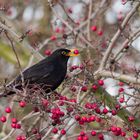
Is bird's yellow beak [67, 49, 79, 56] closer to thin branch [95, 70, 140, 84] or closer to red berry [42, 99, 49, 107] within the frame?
thin branch [95, 70, 140, 84]

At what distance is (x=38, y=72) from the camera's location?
4.95m

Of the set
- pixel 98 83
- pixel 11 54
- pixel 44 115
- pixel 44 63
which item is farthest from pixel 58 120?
pixel 11 54

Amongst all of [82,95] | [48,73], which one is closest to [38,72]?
A: [48,73]

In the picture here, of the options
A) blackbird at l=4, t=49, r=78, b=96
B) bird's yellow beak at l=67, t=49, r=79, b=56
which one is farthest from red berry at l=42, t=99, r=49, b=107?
bird's yellow beak at l=67, t=49, r=79, b=56

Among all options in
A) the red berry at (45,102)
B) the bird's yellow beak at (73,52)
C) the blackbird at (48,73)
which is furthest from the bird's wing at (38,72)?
the red berry at (45,102)

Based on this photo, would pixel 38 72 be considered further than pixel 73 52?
No

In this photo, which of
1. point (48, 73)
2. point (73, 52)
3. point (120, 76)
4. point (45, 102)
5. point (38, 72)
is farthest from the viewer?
point (73, 52)

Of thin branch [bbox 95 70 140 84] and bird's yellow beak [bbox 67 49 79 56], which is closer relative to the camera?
thin branch [bbox 95 70 140 84]

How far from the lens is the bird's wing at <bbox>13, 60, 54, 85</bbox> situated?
4.82m

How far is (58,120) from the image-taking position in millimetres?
3830

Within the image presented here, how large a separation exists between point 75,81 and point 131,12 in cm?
99

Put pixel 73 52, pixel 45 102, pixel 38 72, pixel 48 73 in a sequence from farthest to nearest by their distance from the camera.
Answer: pixel 73 52 < pixel 48 73 < pixel 38 72 < pixel 45 102

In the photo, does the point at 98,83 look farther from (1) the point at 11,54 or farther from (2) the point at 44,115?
(1) the point at 11,54

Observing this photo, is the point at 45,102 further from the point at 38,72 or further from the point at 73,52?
the point at 73,52
